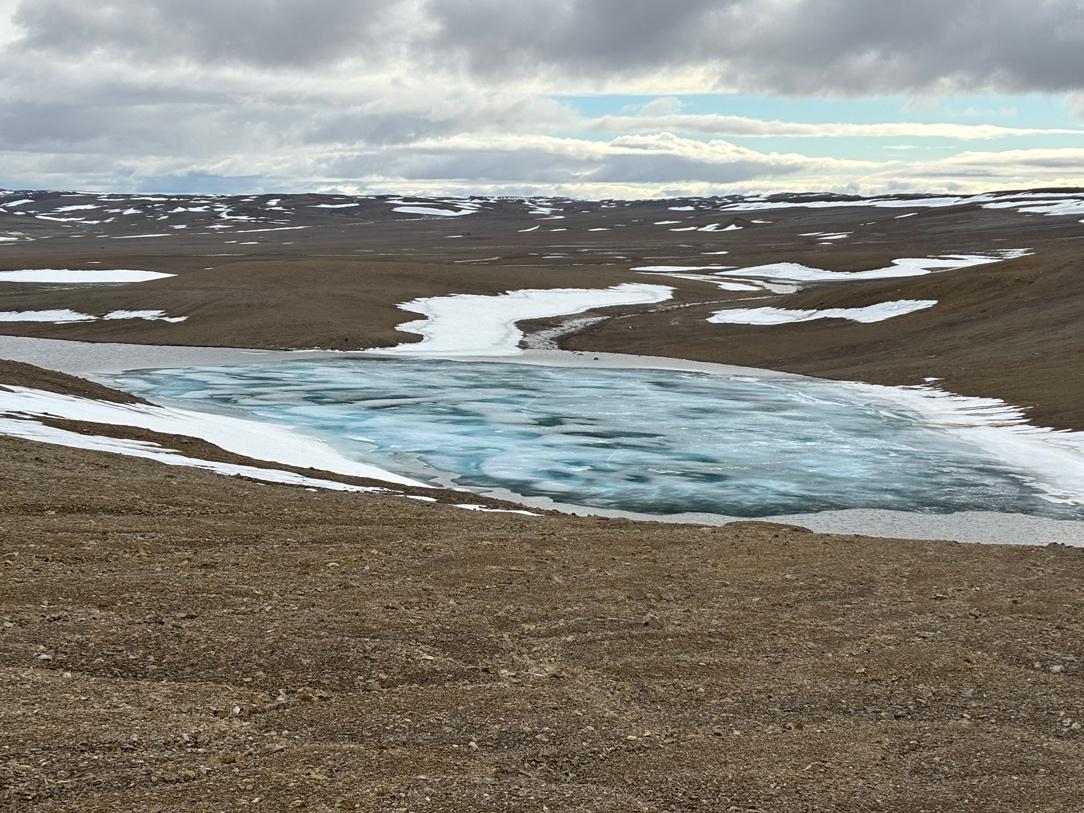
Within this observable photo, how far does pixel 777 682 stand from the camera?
9.79 meters

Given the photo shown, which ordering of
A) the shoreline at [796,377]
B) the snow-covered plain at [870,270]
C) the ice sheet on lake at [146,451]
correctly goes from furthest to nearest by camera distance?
the snow-covered plain at [870,270] → the shoreline at [796,377] → the ice sheet on lake at [146,451]

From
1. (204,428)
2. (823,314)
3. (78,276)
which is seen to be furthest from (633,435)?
(78,276)

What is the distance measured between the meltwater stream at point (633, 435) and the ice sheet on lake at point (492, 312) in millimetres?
7595

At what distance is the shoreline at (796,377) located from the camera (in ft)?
67.8

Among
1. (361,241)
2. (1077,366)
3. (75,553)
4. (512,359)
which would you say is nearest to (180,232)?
(361,241)

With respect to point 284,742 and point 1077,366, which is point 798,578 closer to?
point 284,742

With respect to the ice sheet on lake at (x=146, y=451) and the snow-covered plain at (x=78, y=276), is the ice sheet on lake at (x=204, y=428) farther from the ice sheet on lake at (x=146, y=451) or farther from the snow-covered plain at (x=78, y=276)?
the snow-covered plain at (x=78, y=276)

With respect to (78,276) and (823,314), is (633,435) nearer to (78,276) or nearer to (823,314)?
(823,314)

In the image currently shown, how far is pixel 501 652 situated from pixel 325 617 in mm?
1718

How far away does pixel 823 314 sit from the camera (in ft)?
192

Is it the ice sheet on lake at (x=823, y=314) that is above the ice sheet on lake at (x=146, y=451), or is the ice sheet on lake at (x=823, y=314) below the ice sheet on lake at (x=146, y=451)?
above

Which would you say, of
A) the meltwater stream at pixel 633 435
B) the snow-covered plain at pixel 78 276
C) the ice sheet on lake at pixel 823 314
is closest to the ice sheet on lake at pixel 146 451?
the meltwater stream at pixel 633 435

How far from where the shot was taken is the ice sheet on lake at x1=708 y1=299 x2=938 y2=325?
185ft

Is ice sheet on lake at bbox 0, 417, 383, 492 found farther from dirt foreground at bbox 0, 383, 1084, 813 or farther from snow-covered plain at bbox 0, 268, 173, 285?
snow-covered plain at bbox 0, 268, 173, 285
